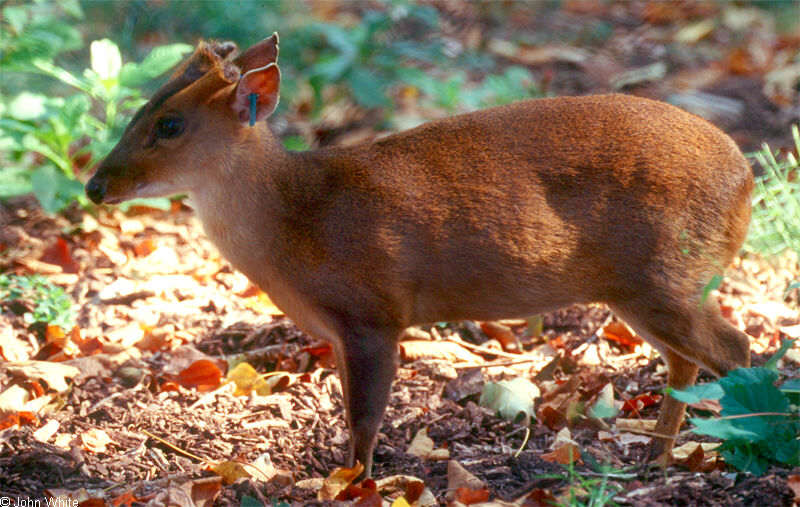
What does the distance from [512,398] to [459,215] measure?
89 centimetres

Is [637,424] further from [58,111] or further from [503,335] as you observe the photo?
[58,111]

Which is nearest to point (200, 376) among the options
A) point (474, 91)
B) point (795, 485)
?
point (795, 485)

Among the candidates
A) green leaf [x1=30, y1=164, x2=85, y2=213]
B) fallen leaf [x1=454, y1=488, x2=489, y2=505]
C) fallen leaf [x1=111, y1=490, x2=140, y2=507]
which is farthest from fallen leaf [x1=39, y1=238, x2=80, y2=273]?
fallen leaf [x1=454, y1=488, x2=489, y2=505]

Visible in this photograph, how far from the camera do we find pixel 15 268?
5.66m

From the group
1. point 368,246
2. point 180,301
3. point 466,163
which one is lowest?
point 180,301

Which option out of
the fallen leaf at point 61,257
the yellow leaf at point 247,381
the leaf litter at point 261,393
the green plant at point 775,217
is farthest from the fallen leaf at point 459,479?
the fallen leaf at point 61,257

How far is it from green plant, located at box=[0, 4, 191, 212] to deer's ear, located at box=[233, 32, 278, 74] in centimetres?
153

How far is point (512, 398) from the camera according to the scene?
4316 millimetres

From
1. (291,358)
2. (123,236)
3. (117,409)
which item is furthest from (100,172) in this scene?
(123,236)

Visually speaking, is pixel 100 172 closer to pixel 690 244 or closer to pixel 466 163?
pixel 466 163

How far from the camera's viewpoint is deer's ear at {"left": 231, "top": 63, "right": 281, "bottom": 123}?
388 centimetres

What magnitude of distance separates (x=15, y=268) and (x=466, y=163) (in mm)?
2940

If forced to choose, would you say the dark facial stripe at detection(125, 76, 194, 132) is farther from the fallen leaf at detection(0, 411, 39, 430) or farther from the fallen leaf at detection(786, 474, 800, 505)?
the fallen leaf at detection(786, 474, 800, 505)

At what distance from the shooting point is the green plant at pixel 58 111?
18.3ft
